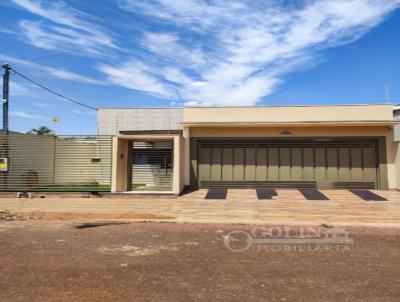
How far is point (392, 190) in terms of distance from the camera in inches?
625

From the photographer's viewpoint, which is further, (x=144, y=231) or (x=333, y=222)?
(x=333, y=222)

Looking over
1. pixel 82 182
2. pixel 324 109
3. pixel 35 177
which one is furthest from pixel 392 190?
pixel 35 177

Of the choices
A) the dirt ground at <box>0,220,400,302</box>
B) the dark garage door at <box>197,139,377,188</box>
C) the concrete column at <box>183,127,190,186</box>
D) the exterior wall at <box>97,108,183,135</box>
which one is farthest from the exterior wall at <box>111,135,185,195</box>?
the exterior wall at <box>97,108,183,135</box>

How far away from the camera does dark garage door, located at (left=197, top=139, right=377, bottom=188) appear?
16.3 metres

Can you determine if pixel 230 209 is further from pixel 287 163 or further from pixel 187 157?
pixel 287 163

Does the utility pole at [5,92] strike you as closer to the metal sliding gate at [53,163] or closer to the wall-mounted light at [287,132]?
the metal sliding gate at [53,163]

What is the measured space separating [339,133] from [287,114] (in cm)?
254

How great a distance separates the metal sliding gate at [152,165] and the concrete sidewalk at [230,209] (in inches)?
67.3

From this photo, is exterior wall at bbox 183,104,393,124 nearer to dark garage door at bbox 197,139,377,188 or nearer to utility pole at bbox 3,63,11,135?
dark garage door at bbox 197,139,377,188

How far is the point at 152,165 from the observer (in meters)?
16.3

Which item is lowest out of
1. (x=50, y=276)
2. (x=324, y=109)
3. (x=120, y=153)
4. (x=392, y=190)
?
(x=50, y=276)

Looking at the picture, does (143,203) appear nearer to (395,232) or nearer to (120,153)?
(120,153)

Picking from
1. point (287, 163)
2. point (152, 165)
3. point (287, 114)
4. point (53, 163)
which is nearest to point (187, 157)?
point (152, 165)

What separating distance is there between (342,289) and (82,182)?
13369 mm
